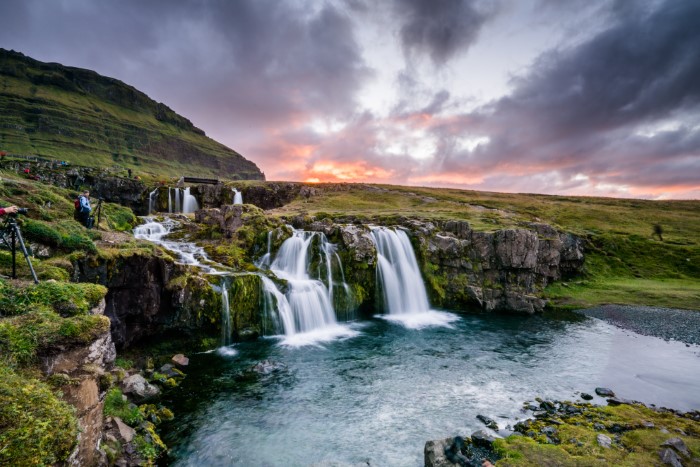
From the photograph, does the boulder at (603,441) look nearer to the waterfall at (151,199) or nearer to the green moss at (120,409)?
the green moss at (120,409)

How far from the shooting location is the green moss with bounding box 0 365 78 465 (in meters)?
5.81

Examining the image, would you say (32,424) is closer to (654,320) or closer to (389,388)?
(389,388)

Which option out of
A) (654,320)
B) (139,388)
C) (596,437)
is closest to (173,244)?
(139,388)

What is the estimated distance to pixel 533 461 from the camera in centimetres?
1000

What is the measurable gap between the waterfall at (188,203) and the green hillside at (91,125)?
69.3m

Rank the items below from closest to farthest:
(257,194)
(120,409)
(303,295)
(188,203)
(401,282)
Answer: (120,409)
(303,295)
(401,282)
(188,203)
(257,194)

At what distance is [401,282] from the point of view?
34.5 m

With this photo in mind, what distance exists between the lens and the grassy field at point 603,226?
40344mm

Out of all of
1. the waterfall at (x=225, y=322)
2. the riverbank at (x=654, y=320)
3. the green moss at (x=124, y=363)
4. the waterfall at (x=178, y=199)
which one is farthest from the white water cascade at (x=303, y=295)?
the waterfall at (x=178, y=199)

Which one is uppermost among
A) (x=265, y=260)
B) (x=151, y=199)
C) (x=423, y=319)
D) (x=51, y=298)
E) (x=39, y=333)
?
(x=151, y=199)

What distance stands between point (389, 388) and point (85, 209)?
21.3 meters

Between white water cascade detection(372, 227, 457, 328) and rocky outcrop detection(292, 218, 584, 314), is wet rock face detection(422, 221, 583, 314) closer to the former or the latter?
rocky outcrop detection(292, 218, 584, 314)

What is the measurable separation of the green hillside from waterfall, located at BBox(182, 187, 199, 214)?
69.3m

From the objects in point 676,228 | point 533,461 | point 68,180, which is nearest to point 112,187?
point 68,180
